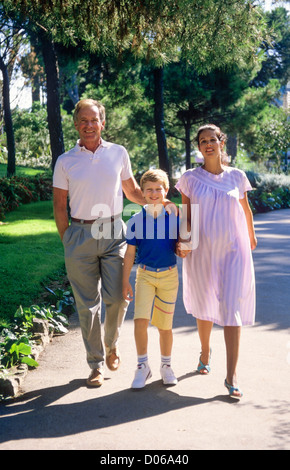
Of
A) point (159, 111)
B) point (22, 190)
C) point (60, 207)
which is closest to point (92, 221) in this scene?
point (60, 207)

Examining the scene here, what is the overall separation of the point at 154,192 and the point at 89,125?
2.16 ft

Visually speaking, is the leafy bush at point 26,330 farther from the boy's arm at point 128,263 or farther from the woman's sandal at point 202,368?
the woman's sandal at point 202,368

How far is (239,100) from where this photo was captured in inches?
765

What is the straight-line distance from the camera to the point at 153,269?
4301 millimetres

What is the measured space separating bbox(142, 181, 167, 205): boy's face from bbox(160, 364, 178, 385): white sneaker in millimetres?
1170

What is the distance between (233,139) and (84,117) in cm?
2685

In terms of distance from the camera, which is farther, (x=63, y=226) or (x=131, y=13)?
(x=131, y=13)

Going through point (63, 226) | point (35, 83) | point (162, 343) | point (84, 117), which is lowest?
point (162, 343)

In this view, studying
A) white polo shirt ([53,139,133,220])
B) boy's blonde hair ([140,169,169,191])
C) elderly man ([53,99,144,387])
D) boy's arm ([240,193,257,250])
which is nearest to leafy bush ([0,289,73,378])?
elderly man ([53,99,144,387])

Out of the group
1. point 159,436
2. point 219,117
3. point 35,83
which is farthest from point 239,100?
point 35,83

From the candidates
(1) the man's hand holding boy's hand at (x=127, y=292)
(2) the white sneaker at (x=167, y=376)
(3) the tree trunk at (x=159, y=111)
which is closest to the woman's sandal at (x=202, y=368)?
(2) the white sneaker at (x=167, y=376)

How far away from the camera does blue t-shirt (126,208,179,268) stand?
431cm
